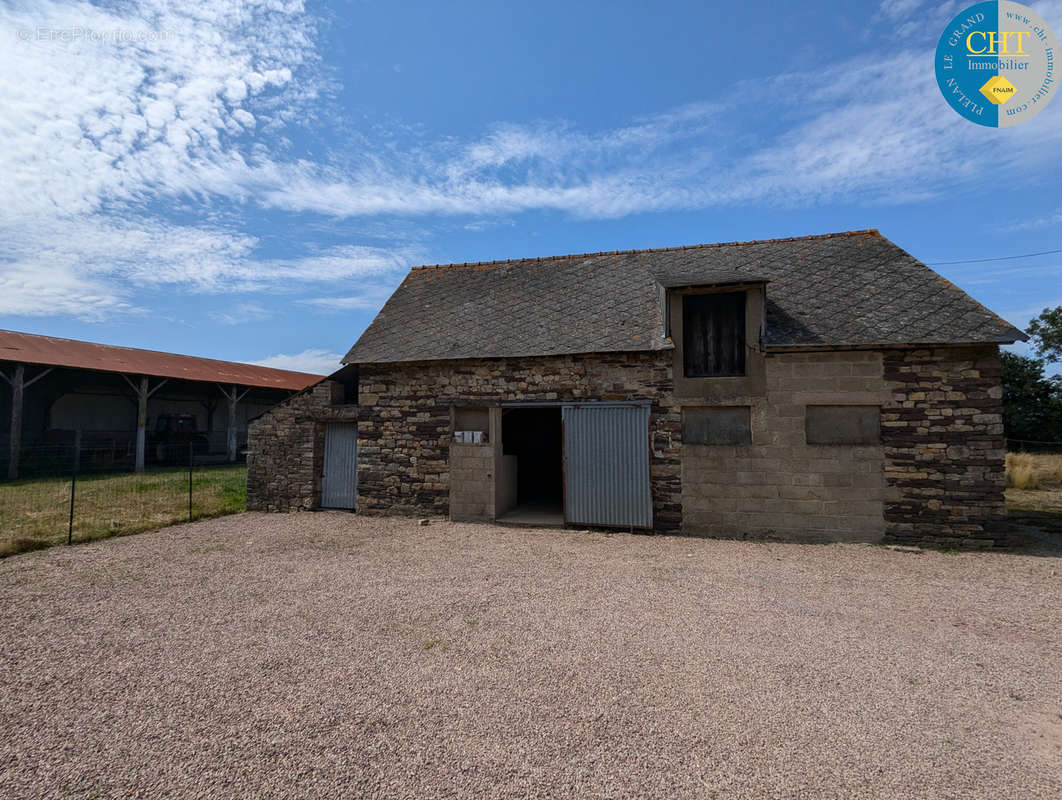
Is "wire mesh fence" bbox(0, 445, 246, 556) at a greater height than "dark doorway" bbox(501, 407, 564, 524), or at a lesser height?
lesser

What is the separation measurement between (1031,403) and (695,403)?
26847mm

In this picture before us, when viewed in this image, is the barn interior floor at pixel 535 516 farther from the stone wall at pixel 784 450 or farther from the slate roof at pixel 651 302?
the slate roof at pixel 651 302

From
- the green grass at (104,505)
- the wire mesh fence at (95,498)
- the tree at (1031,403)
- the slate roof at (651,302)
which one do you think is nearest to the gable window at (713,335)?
the slate roof at (651,302)

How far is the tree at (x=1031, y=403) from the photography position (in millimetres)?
24422

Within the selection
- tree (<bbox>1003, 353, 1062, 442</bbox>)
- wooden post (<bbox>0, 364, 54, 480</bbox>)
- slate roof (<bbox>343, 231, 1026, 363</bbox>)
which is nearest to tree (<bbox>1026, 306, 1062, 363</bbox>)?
tree (<bbox>1003, 353, 1062, 442</bbox>)

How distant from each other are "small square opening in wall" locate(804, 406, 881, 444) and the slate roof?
1.13 meters

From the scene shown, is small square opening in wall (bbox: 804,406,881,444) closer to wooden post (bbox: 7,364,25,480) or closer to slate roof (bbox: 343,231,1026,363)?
slate roof (bbox: 343,231,1026,363)

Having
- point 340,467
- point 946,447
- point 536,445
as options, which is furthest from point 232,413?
point 946,447

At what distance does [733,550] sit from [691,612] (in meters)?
3.24

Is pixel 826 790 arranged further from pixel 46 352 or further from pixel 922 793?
pixel 46 352

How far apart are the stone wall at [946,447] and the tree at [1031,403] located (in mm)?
21956

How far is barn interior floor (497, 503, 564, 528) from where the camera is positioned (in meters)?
10.2

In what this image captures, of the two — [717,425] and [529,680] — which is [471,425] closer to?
[717,425]

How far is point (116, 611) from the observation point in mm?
5414
